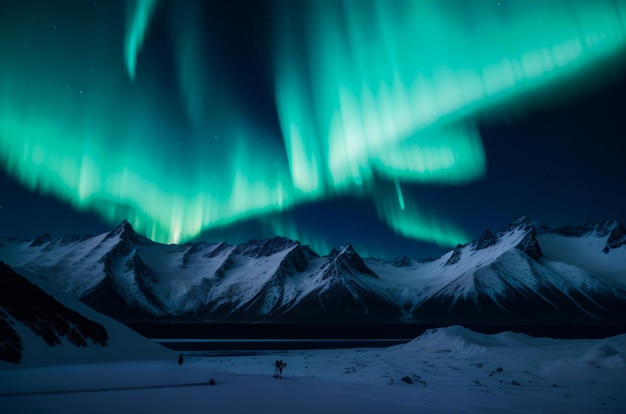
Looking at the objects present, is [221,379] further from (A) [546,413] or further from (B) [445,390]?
(A) [546,413]

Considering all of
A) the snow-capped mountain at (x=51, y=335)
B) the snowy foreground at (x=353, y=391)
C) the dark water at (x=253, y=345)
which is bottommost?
the dark water at (x=253, y=345)

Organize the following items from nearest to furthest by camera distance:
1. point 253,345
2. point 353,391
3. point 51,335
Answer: point 353,391 → point 51,335 → point 253,345

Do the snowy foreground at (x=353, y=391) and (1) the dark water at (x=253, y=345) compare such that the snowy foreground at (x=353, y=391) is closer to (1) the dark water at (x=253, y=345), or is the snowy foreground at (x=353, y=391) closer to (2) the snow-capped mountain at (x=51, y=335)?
(2) the snow-capped mountain at (x=51, y=335)

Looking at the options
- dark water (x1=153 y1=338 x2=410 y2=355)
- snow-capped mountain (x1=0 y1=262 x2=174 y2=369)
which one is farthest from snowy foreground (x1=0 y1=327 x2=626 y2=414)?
dark water (x1=153 y1=338 x2=410 y2=355)

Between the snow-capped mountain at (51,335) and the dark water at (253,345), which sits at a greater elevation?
the snow-capped mountain at (51,335)

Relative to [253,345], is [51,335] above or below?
above

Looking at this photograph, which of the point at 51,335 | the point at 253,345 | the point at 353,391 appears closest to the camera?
the point at 353,391

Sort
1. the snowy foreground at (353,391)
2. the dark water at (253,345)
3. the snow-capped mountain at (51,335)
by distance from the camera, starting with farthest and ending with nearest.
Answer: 1. the dark water at (253,345)
2. the snow-capped mountain at (51,335)
3. the snowy foreground at (353,391)

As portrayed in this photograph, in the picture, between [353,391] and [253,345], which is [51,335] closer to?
[353,391]

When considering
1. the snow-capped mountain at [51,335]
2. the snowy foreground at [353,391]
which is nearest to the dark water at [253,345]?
the snow-capped mountain at [51,335]

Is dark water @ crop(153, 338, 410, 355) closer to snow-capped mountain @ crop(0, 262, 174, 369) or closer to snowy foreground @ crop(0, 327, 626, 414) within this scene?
snow-capped mountain @ crop(0, 262, 174, 369)

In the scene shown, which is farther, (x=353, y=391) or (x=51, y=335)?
(x=51, y=335)

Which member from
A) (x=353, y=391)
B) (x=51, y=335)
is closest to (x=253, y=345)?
(x=51, y=335)

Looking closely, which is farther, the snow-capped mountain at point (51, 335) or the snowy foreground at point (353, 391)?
the snow-capped mountain at point (51, 335)
